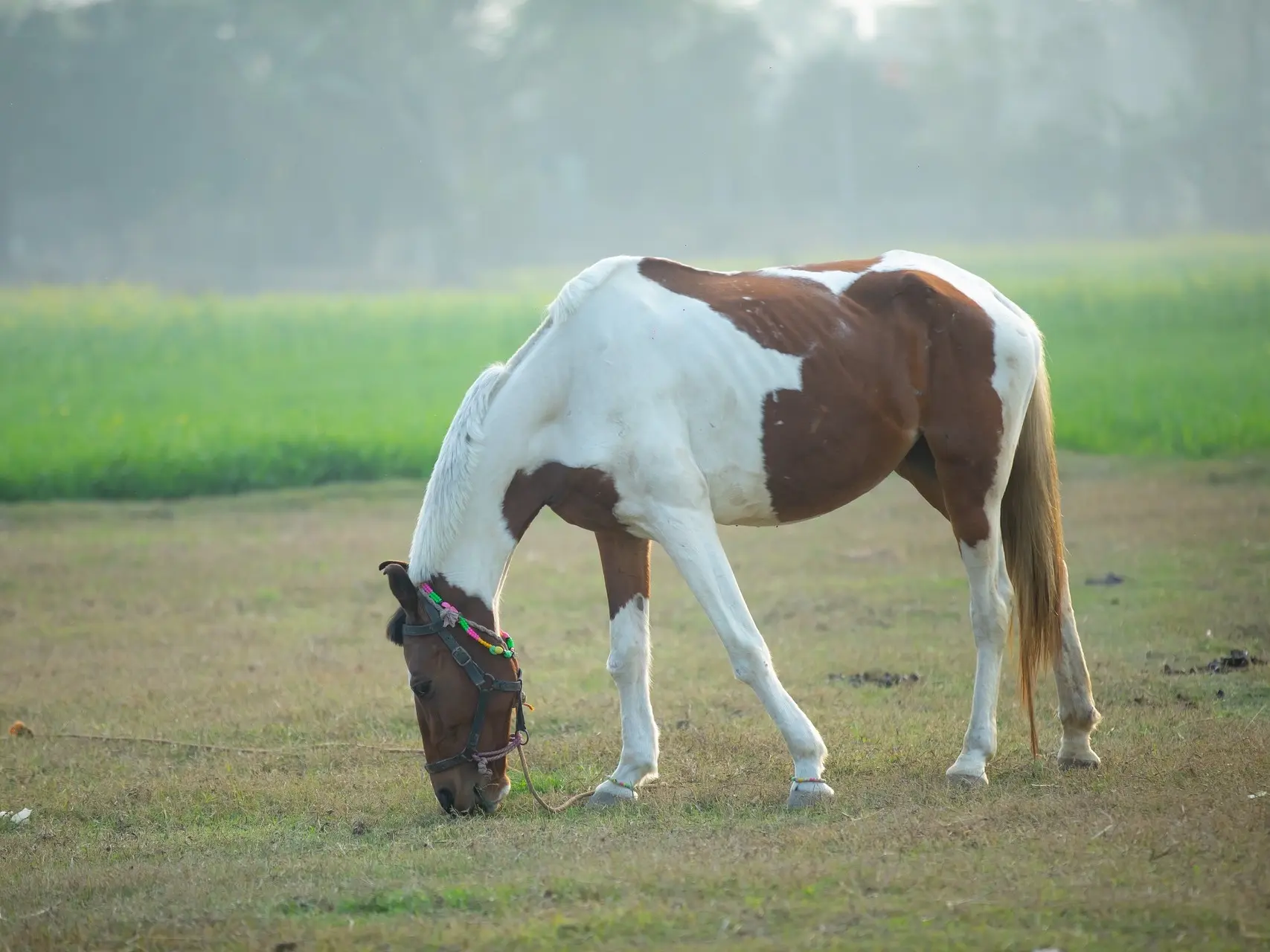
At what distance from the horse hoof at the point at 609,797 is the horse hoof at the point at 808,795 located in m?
0.59

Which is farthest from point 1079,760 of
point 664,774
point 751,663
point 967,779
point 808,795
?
point 664,774

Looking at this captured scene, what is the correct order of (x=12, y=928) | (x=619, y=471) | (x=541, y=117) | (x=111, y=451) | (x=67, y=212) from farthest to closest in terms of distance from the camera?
(x=541, y=117), (x=67, y=212), (x=111, y=451), (x=619, y=471), (x=12, y=928)

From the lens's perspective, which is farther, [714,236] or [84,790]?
[714,236]

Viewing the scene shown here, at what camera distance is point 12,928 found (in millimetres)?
3969

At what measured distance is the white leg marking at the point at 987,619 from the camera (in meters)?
5.11

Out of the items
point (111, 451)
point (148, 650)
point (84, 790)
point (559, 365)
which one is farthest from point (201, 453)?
point (559, 365)

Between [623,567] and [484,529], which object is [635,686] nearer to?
[623,567]

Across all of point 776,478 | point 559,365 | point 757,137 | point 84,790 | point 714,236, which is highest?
point 757,137

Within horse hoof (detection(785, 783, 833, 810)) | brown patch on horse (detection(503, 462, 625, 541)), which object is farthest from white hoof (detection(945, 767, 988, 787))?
brown patch on horse (detection(503, 462, 625, 541))

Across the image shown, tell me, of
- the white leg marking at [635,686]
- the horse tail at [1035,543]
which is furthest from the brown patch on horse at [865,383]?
the white leg marking at [635,686]

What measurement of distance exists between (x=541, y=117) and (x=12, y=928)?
81.3 ft

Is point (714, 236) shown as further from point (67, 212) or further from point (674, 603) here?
point (674, 603)

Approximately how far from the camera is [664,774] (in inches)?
215

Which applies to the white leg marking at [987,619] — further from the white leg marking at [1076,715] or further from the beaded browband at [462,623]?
the beaded browband at [462,623]
